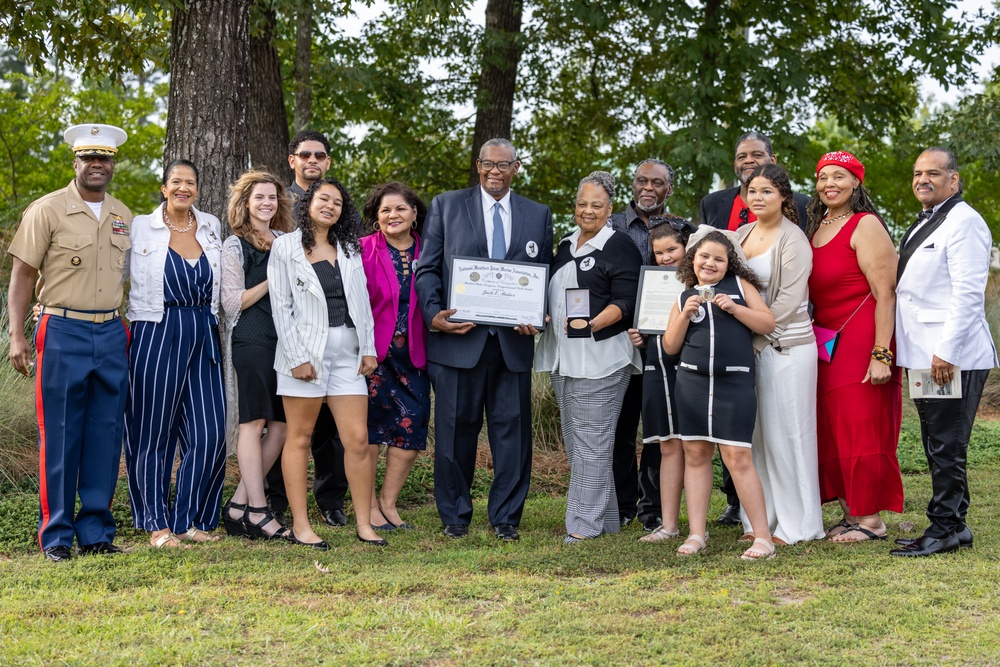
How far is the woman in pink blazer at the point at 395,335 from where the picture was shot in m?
6.50

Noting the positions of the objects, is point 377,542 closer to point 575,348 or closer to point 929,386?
point 575,348

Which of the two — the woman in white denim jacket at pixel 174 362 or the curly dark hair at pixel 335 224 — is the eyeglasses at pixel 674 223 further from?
the woman in white denim jacket at pixel 174 362

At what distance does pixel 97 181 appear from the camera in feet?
19.4

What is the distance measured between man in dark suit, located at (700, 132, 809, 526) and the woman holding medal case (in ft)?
Result: 2.83

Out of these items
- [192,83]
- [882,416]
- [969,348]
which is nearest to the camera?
[969,348]

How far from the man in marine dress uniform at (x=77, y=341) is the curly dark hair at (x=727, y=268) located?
3.26 meters

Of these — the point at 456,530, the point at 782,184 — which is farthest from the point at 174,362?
the point at 782,184

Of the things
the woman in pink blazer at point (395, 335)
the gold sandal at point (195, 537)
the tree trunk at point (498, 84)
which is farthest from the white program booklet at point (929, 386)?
the tree trunk at point (498, 84)

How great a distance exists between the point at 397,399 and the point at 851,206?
308 centimetres

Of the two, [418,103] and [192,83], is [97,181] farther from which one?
[418,103]

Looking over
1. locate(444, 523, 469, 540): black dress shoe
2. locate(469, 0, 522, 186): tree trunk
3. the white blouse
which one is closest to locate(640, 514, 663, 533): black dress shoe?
the white blouse

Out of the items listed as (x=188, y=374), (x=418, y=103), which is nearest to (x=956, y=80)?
(x=418, y=103)

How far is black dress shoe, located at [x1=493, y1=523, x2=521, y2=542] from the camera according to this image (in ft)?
21.4

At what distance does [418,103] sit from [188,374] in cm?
1006
